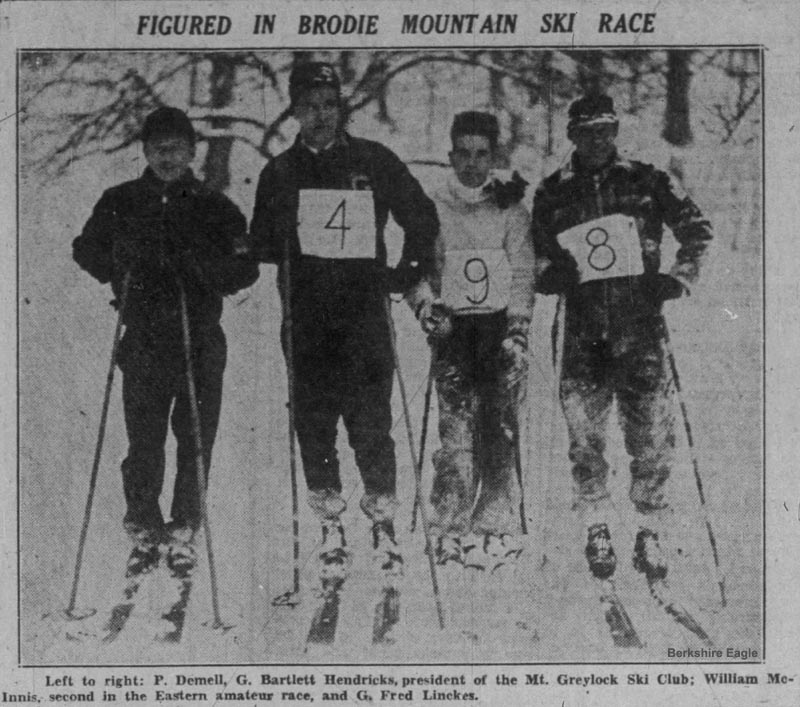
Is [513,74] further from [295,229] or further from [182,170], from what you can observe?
[182,170]

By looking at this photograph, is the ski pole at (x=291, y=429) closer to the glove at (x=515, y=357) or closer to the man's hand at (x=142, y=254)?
the man's hand at (x=142, y=254)

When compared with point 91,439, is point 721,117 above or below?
above

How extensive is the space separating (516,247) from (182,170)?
0.70 metres

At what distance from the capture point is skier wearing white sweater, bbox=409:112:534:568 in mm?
2135

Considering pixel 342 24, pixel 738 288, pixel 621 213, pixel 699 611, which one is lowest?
pixel 699 611

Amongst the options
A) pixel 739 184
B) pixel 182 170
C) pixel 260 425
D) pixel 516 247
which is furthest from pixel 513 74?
pixel 260 425

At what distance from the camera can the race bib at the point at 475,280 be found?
2.15 metres

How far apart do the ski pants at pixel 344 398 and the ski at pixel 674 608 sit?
1.83ft

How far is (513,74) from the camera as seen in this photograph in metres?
2.16

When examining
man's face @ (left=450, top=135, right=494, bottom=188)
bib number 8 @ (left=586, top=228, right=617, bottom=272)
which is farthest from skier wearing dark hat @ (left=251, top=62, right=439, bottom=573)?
bib number 8 @ (left=586, top=228, right=617, bottom=272)

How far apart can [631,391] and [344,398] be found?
584mm

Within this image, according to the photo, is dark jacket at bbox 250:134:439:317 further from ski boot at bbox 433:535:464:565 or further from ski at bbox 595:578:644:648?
ski at bbox 595:578:644:648

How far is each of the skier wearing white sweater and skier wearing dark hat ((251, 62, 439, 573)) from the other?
8 centimetres

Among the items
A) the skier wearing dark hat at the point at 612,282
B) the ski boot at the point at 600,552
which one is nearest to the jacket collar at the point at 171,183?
the skier wearing dark hat at the point at 612,282
